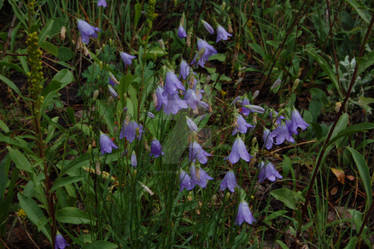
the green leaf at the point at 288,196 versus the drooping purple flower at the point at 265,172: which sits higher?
the drooping purple flower at the point at 265,172

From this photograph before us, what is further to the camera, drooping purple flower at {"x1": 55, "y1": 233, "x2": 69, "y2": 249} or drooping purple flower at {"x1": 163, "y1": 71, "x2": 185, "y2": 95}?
drooping purple flower at {"x1": 55, "y1": 233, "x2": 69, "y2": 249}

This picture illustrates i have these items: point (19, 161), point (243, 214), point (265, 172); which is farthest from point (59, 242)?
point (265, 172)

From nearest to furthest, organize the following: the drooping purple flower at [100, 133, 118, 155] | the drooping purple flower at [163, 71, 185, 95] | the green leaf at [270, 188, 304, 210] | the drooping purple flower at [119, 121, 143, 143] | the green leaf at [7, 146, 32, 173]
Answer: the drooping purple flower at [163, 71, 185, 95] → the green leaf at [7, 146, 32, 173] → the drooping purple flower at [119, 121, 143, 143] → the drooping purple flower at [100, 133, 118, 155] → the green leaf at [270, 188, 304, 210]

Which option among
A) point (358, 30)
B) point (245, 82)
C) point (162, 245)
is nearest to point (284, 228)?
point (162, 245)

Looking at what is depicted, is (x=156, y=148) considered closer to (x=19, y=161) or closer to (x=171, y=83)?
(x=171, y=83)

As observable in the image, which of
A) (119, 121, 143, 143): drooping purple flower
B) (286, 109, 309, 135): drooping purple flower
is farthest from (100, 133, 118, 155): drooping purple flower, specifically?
(286, 109, 309, 135): drooping purple flower

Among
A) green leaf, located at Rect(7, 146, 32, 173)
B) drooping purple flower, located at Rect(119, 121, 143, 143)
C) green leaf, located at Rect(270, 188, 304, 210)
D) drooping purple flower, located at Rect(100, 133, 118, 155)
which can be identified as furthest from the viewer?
green leaf, located at Rect(270, 188, 304, 210)

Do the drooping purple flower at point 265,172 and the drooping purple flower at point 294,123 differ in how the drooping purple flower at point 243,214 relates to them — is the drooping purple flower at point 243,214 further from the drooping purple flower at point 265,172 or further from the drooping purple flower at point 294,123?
the drooping purple flower at point 294,123

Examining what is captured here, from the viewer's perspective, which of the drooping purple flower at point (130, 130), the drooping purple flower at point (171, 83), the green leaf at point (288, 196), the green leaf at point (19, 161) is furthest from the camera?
the green leaf at point (288, 196)

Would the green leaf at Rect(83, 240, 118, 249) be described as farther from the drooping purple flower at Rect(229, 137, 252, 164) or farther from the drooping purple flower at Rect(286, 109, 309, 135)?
the drooping purple flower at Rect(286, 109, 309, 135)

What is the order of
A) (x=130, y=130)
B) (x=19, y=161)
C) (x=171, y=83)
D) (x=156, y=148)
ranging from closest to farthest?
(x=171, y=83) → (x=19, y=161) → (x=130, y=130) → (x=156, y=148)

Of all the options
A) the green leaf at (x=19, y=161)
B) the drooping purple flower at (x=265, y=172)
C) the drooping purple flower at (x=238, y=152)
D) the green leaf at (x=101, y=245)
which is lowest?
the green leaf at (x=101, y=245)

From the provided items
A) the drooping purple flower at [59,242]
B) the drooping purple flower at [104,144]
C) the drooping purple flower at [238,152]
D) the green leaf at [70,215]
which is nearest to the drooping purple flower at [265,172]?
the drooping purple flower at [238,152]
